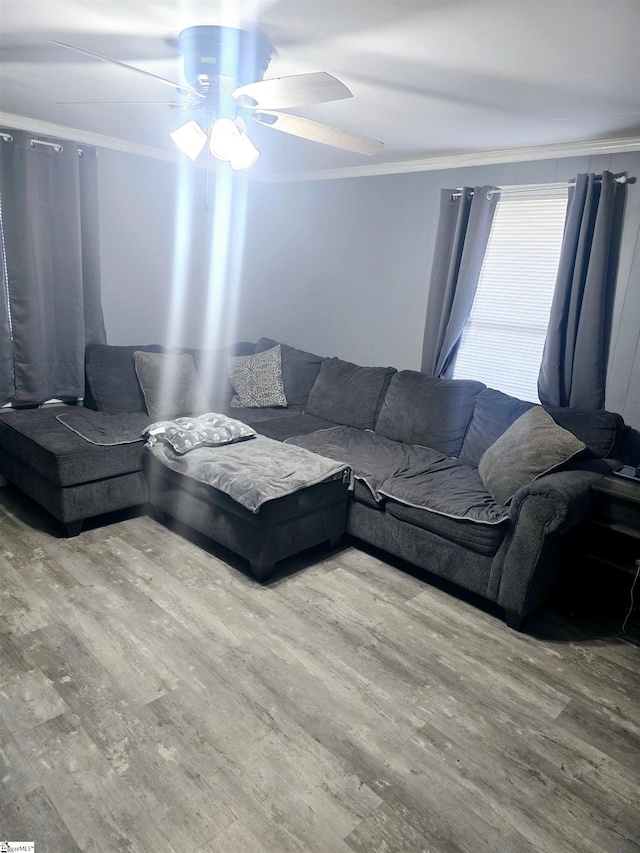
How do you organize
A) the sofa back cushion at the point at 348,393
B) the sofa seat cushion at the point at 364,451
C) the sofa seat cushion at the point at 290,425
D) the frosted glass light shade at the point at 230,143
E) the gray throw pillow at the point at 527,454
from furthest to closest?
the sofa back cushion at the point at 348,393, the sofa seat cushion at the point at 290,425, the sofa seat cushion at the point at 364,451, the gray throw pillow at the point at 527,454, the frosted glass light shade at the point at 230,143

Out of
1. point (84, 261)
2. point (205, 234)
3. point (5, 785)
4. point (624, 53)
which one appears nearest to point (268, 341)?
point (205, 234)

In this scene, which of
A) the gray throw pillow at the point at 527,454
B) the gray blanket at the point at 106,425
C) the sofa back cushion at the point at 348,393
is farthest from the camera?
the sofa back cushion at the point at 348,393

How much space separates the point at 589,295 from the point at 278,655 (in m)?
2.56

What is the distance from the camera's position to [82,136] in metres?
3.75

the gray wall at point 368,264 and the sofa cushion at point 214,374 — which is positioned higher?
the gray wall at point 368,264

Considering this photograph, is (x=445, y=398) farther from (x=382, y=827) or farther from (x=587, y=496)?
(x=382, y=827)

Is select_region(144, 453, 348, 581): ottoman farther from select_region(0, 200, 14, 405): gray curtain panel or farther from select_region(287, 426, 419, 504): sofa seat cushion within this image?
select_region(0, 200, 14, 405): gray curtain panel

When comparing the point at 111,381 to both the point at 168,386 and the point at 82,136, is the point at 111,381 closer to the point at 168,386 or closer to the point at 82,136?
the point at 168,386

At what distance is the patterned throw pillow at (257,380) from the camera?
4.28 meters

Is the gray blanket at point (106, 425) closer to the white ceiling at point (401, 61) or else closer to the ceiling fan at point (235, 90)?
the ceiling fan at point (235, 90)

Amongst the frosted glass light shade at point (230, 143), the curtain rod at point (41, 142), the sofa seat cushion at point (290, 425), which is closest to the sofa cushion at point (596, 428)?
the sofa seat cushion at point (290, 425)

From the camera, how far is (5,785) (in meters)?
1.56

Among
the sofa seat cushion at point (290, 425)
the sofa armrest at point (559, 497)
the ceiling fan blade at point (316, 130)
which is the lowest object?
the sofa seat cushion at point (290, 425)

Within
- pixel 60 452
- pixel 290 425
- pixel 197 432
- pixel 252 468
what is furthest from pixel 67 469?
pixel 290 425
